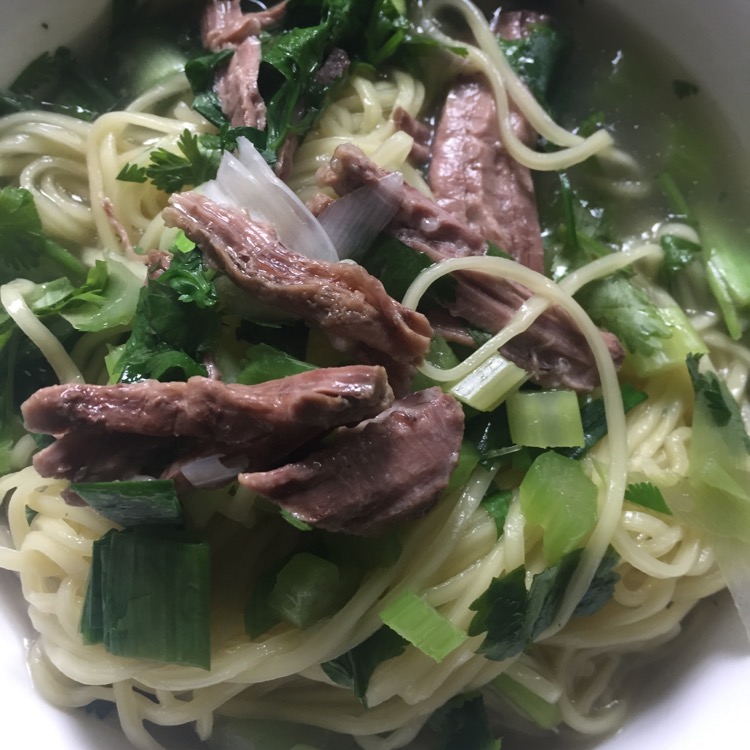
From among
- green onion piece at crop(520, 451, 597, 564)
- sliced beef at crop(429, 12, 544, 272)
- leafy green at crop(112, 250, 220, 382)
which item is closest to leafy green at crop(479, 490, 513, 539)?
green onion piece at crop(520, 451, 597, 564)

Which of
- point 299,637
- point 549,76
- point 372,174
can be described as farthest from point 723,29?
point 299,637

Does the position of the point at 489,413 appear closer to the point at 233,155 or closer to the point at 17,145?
the point at 233,155

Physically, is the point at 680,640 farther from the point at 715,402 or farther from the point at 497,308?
the point at 497,308

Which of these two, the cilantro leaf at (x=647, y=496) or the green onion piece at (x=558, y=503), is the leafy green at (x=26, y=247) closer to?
the green onion piece at (x=558, y=503)

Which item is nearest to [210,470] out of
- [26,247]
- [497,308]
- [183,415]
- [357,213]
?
[183,415]

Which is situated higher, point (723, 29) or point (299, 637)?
point (723, 29)

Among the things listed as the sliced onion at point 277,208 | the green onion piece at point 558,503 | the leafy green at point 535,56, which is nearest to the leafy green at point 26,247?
the sliced onion at point 277,208

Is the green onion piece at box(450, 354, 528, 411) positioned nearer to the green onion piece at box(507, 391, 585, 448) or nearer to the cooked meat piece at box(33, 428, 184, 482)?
Answer: the green onion piece at box(507, 391, 585, 448)
